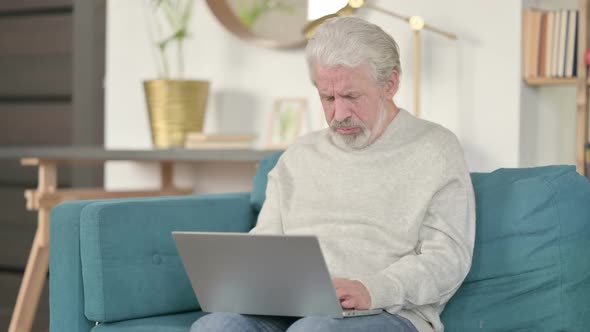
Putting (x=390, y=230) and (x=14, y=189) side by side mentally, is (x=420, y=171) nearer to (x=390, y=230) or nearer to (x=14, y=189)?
(x=390, y=230)

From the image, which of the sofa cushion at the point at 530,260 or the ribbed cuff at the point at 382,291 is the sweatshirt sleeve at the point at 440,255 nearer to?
the ribbed cuff at the point at 382,291

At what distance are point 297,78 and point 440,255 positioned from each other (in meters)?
1.73

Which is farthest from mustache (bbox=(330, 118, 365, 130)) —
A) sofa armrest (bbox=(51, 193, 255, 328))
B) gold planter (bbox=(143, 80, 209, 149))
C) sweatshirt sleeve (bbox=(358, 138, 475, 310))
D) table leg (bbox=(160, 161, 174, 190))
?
table leg (bbox=(160, 161, 174, 190))

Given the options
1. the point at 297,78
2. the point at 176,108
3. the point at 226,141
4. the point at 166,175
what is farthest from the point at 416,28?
the point at 166,175

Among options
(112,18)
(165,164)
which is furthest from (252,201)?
(112,18)

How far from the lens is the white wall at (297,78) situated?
3322mm

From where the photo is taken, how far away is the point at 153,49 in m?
3.98

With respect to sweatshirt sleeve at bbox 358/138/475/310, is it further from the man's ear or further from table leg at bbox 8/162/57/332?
table leg at bbox 8/162/57/332

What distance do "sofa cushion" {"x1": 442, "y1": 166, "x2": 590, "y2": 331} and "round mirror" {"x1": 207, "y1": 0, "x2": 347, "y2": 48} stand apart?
1.50 m

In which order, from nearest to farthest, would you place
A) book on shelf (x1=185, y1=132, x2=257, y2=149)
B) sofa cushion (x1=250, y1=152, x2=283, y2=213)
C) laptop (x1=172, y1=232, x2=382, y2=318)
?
laptop (x1=172, y1=232, x2=382, y2=318), sofa cushion (x1=250, y1=152, x2=283, y2=213), book on shelf (x1=185, y1=132, x2=257, y2=149)

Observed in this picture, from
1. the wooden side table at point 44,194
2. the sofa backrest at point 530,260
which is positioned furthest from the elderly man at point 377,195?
the wooden side table at point 44,194

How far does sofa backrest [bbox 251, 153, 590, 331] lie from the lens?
223cm

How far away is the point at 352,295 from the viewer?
6.41ft

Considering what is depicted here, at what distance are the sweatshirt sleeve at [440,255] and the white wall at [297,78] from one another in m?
1.17
